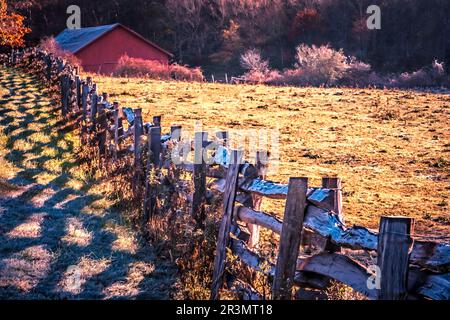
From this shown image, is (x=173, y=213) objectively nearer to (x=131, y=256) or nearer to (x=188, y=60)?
(x=131, y=256)

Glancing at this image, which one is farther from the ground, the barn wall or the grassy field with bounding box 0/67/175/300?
the barn wall

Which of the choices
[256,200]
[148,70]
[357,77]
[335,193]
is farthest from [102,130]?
[357,77]

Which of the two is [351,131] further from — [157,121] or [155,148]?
[155,148]

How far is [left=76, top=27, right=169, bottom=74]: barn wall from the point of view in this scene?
47.0 meters

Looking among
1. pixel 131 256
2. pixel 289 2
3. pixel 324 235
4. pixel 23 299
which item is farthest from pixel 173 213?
pixel 289 2

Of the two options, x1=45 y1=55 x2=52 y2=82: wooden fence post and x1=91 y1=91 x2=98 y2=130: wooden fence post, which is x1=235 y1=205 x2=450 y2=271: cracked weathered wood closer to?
x1=91 y1=91 x2=98 y2=130: wooden fence post

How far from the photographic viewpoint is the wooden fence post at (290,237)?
454cm

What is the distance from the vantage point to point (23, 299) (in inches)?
221

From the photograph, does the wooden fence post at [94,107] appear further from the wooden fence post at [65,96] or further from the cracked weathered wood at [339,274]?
the cracked weathered wood at [339,274]

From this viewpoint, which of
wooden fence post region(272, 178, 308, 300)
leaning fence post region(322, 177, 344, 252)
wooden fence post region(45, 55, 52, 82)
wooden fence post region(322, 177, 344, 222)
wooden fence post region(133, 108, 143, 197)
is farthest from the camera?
wooden fence post region(45, 55, 52, 82)

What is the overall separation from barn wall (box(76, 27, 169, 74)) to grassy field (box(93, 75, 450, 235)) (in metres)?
15.0

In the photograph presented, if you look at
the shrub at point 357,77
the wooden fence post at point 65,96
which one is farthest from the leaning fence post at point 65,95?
the shrub at point 357,77

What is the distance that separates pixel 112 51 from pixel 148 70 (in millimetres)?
5526

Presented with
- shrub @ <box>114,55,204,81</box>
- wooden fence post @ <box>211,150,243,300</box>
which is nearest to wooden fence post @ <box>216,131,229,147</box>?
wooden fence post @ <box>211,150,243,300</box>
